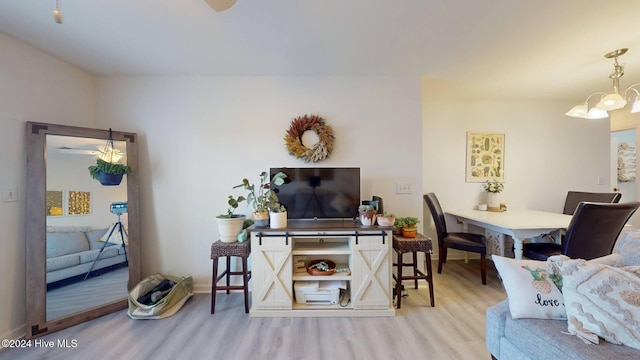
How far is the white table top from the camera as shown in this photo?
7.53 ft

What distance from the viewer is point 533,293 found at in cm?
121

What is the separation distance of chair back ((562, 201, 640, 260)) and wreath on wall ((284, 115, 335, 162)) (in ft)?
7.30

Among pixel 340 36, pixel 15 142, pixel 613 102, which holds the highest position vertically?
pixel 340 36

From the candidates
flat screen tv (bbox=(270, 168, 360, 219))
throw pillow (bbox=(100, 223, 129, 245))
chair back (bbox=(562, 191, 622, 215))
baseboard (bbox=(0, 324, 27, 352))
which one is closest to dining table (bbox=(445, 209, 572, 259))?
chair back (bbox=(562, 191, 622, 215))

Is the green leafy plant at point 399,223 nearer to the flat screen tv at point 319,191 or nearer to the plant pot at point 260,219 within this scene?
the flat screen tv at point 319,191

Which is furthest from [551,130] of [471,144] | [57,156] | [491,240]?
[57,156]

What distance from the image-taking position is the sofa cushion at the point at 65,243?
1.91 meters

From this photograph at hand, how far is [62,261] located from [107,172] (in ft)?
2.59

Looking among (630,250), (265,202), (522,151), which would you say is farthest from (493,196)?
(265,202)

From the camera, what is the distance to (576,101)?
10.9 feet

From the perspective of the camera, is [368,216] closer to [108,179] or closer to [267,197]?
[267,197]

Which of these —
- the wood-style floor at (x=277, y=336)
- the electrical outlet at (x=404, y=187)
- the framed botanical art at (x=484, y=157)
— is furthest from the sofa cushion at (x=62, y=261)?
the framed botanical art at (x=484, y=157)

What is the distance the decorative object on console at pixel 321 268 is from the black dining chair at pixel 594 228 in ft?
6.69

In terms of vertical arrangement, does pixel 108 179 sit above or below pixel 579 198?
above
